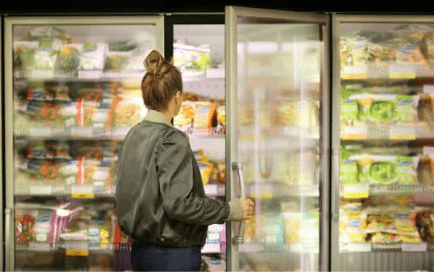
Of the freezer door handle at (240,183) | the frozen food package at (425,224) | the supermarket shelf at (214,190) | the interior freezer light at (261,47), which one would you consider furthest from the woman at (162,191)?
the frozen food package at (425,224)

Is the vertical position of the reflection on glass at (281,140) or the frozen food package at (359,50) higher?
the frozen food package at (359,50)

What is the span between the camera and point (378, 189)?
312 cm

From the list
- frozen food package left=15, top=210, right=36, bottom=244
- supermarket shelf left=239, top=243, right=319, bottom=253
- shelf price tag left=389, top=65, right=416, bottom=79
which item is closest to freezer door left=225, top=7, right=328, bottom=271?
supermarket shelf left=239, top=243, right=319, bottom=253

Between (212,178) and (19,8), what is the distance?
1462 mm

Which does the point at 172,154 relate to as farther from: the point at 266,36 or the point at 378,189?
the point at 378,189

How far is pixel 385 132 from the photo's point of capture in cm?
313

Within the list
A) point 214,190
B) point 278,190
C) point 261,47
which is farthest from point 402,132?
point 214,190

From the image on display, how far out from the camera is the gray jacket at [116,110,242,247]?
2012 millimetres

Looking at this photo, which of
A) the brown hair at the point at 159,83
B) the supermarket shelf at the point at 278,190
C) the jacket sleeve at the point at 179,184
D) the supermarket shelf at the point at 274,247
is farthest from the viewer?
the supermarket shelf at the point at 278,190

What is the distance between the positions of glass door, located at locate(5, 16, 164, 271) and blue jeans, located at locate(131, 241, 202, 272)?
3.44ft

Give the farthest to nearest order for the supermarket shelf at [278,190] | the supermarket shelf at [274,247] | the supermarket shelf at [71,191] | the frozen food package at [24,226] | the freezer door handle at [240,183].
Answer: the frozen food package at [24,226] < the supermarket shelf at [71,191] < the supermarket shelf at [278,190] < the supermarket shelf at [274,247] < the freezer door handle at [240,183]

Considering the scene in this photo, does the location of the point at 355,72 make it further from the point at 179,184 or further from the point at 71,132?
the point at 71,132

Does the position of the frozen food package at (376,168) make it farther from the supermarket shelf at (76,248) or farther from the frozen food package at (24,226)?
the frozen food package at (24,226)

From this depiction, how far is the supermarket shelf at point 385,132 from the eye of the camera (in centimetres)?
312
